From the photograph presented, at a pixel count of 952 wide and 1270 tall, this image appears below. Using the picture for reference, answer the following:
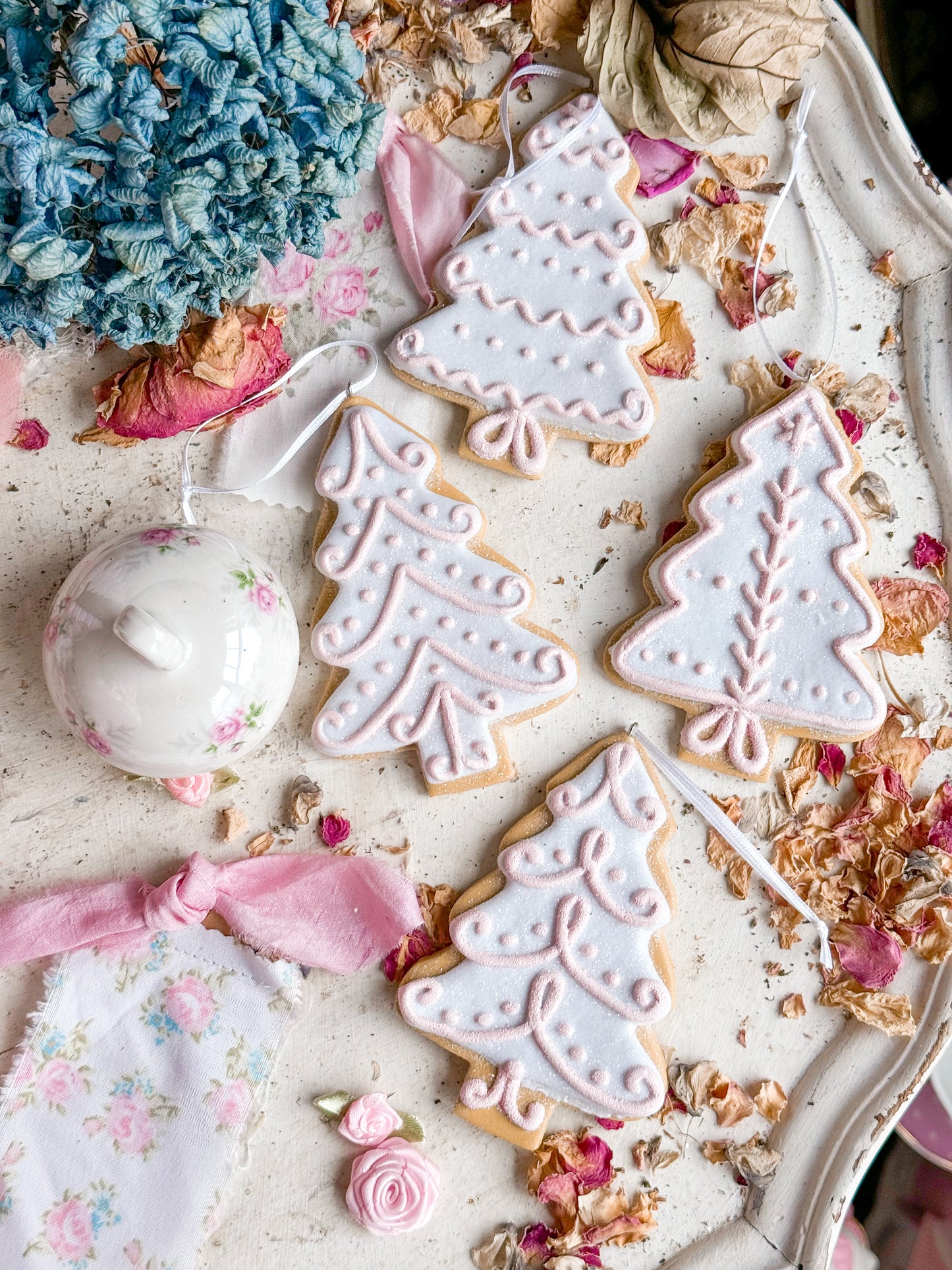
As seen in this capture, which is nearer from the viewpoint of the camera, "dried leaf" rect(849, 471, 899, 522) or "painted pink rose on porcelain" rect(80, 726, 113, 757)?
"painted pink rose on porcelain" rect(80, 726, 113, 757)

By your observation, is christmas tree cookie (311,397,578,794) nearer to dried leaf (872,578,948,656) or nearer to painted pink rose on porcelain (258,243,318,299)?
painted pink rose on porcelain (258,243,318,299)

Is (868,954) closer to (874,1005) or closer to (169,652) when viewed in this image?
(874,1005)

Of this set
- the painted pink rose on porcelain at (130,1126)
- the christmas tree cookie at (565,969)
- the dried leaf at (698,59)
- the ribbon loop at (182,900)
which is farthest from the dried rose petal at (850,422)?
the painted pink rose on porcelain at (130,1126)

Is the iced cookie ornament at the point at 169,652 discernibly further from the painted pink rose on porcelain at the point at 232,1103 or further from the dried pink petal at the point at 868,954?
the dried pink petal at the point at 868,954

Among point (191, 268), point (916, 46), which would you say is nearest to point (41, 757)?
point (191, 268)

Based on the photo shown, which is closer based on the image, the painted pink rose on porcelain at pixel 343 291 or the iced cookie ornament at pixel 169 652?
the iced cookie ornament at pixel 169 652

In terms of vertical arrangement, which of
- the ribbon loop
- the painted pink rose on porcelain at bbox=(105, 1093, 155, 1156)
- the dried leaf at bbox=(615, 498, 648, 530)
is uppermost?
the dried leaf at bbox=(615, 498, 648, 530)

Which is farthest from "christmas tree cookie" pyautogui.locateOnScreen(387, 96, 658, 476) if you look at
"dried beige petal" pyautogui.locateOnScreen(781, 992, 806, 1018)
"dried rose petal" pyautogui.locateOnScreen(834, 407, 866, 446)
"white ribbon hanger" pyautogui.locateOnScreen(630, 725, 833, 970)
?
"dried beige petal" pyautogui.locateOnScreen(781, 992, 806, 1018)
